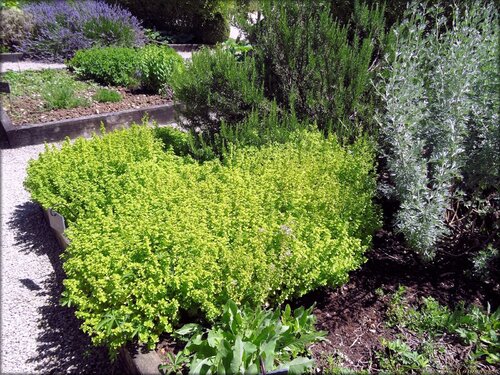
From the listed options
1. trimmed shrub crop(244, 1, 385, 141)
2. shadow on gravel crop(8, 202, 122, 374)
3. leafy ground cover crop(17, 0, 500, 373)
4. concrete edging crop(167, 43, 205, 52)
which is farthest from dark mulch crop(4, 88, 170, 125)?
concrete edging crop(167, 43, 205, 52)

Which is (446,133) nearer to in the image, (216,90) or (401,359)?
(401,359)

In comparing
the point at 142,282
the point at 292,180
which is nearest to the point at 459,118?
the point at 292,180

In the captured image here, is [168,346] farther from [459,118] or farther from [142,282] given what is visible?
[459,118]

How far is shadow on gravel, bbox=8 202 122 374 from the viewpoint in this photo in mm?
3033

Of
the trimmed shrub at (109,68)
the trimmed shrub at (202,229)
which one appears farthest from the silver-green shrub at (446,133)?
the trimmed shrub at (109,68)

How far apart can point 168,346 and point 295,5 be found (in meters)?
3.79

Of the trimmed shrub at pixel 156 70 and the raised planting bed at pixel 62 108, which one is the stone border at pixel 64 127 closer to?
the raised planting bed at pixel 62 108

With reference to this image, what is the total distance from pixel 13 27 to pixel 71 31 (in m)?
1.69

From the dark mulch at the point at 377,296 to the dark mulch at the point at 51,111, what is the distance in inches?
197

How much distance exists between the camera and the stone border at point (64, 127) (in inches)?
250

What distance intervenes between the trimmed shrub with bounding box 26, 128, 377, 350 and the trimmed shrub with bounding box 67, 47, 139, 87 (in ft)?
14.4

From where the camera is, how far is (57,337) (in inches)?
130

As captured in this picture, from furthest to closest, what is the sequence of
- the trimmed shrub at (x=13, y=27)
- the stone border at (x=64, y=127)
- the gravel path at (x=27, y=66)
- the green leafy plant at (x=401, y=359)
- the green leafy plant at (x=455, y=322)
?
the trimmed shrub at (x=13, y=27) → the gravel path at (x=27, y=66) → the stone border at (x=64, y=127) → the green leafy plant at (x=455, y=322) → the green leafy plant at (x=401, y=359)

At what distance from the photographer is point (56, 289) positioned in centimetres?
376
